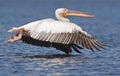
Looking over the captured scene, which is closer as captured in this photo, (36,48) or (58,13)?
(58,13)

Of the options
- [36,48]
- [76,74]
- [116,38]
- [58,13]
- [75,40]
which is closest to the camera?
[76,74]

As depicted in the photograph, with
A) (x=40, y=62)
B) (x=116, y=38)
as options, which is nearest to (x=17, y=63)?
(x=40, y=62)

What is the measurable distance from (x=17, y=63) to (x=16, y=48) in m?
3.12

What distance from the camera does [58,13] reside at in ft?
52.5

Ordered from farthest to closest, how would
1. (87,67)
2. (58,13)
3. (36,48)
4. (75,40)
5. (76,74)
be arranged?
(36,48) → (58,13) → (75,40) → (87,67) → (76,74)

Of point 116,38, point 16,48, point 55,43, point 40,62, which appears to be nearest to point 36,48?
point 16,48

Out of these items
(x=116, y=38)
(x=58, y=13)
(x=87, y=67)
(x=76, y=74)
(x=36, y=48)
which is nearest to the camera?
(x=76, y=74)

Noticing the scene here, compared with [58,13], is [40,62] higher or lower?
lower

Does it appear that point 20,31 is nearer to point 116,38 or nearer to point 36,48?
point 36,48

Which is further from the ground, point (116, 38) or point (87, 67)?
point (116, 38)

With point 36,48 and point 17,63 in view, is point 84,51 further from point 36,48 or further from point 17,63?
point 17,63

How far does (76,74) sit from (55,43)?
2.87 meters

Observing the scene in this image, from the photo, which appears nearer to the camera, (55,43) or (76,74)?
(76,74)

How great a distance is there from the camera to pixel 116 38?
67.7 ft
